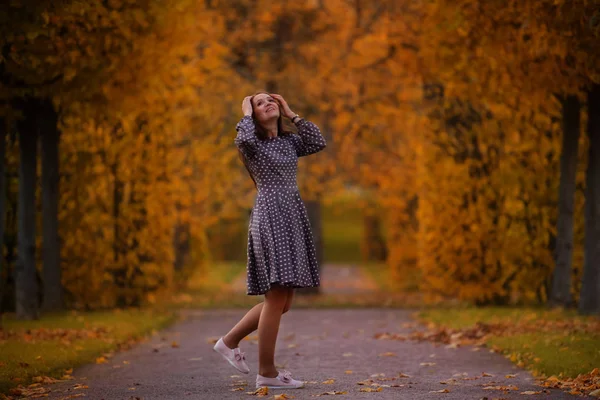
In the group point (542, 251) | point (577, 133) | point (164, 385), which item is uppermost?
point (577, 133)

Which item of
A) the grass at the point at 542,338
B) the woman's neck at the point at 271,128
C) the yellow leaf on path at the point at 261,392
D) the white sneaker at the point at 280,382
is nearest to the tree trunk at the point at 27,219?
the grass at the point at 542,338

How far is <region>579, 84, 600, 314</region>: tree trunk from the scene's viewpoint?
466 inches

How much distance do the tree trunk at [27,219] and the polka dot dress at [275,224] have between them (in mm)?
5745

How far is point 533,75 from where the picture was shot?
11.3 meters

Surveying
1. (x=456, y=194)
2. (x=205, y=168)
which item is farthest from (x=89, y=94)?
(x=205, y=168)

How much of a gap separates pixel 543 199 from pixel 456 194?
4.86 ft

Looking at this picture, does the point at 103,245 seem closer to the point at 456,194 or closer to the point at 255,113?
the point at 456,194

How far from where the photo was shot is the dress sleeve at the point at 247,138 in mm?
7004

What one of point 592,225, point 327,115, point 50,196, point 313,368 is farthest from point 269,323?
Result: point 327,115

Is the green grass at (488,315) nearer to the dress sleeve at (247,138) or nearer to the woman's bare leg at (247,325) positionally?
the woman's bare leg at (247,325)

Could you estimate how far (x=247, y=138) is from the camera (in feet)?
23.0

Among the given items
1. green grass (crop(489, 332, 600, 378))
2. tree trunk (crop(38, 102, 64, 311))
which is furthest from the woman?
tree trunk (crop(38, 102, 64, 311))

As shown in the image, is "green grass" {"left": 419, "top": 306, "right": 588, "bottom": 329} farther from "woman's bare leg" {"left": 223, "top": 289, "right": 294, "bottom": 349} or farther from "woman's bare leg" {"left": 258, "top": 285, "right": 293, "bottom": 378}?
"woman's bare leg" {"left": 258, "top": 285, "right": 293, "bottom": 378}

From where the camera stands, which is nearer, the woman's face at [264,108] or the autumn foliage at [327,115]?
the woman's face at [264,108]
